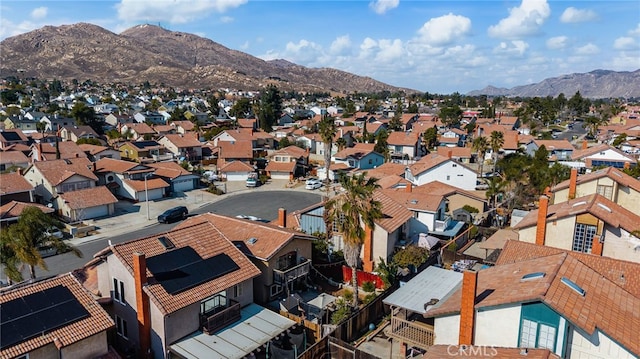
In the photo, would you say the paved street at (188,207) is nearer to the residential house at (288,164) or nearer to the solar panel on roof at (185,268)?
the residential house at (288,164)

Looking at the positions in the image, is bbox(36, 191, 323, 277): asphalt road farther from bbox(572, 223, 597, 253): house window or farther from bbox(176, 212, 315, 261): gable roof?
bbox(572, 223, 597, 253): house window

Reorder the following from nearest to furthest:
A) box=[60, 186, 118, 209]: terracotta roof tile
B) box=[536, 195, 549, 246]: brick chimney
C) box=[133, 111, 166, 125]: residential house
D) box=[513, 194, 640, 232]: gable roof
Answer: box=[513, 194, 640, 232]: gable roof < box=[536, 195, 549, 246]: brick chimney < box=[60, 186, 118, 209]: terracotta roof tile < box=[133, 111, 166, 125]: residential house

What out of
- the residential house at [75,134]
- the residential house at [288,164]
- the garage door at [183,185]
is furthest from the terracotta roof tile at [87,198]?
the residential house at [75,134]

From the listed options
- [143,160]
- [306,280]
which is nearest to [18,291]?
[306,280]

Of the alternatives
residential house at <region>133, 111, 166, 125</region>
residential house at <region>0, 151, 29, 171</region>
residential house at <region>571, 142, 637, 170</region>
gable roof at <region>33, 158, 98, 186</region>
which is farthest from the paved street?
residential house at <region>133, 111, 166, 125</region>

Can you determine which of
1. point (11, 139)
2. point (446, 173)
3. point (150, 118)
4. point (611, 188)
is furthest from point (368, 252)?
point (150, 118)

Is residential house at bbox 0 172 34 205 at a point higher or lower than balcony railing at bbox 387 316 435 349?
higher
